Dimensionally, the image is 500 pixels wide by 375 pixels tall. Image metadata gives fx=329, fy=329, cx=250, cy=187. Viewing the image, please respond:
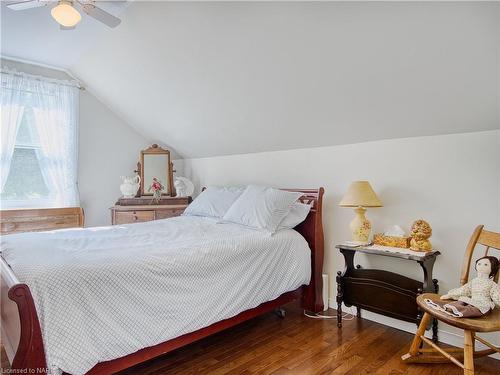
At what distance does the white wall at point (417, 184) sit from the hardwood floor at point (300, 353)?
29cm

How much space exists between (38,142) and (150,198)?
140 centimetres

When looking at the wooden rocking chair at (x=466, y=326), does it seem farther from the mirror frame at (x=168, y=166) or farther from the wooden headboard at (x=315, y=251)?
the mirror frame at (x=168, y=166)

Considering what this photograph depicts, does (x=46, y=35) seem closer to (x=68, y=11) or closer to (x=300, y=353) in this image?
(x=68, y=11)

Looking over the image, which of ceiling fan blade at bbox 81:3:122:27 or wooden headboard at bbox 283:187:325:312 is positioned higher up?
ceiling fan blade at bbox 81:3:122:27

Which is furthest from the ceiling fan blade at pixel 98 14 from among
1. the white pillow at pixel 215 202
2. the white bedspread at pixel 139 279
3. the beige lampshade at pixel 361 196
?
the beige lampshade at pixel 361 196

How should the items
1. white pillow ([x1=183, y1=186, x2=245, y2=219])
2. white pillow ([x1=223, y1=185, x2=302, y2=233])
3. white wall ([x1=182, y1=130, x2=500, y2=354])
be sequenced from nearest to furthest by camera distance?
white wall ([x1=182, y1=130, x2=500, y2=354])
white pillow ([x1=223, y1=185, x2=302, y2=233])
white pillow ([x1=183, y1=186, x2=245, y2=219])

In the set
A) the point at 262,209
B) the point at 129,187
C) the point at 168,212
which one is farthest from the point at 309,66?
the point at 129,187

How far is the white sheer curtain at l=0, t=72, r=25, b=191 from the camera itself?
11.4ft

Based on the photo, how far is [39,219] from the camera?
3.60 metres

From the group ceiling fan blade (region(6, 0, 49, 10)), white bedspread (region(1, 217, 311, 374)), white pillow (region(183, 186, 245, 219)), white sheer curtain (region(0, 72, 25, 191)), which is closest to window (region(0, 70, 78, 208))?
white sheer curtain (region(0, 72, 25, 191))

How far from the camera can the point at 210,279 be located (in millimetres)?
2066

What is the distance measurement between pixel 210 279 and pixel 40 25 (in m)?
2.69

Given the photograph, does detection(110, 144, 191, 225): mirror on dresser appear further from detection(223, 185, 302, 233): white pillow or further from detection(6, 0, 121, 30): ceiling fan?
detection(6, 0, 121, 30): ceiling fan

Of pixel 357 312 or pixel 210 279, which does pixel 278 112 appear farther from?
pixel 357 312
